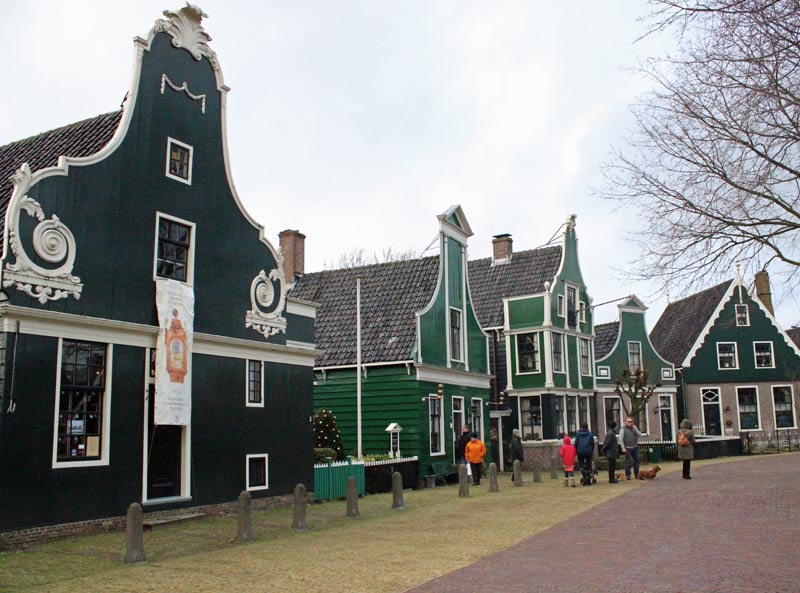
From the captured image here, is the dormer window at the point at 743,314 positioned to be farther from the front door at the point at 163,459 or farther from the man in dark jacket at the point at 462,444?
the front door at the point at 163,459

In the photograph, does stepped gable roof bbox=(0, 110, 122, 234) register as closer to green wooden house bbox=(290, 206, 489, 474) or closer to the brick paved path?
green wooden house bbox=(290, 206, 489, 474)

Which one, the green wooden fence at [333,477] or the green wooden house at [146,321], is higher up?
the green wooden house at [146,321]

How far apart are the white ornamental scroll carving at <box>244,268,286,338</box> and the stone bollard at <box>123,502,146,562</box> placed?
7713 mm

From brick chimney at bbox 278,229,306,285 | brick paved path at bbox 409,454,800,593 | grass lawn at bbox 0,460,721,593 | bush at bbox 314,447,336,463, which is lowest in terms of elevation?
grass lawn at bbox 0,460,721,593

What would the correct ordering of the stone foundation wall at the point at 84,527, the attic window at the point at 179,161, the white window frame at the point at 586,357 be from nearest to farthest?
the stone foundation wall at the point at 84,527, the attic window at the point at 179,161, the white window frame at the point at 586,357

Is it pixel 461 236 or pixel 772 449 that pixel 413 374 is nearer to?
pixel 461 236

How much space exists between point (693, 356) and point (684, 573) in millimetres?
39141

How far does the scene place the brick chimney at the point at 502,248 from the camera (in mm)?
38344

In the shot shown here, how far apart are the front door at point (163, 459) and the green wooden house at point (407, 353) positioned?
8720mm

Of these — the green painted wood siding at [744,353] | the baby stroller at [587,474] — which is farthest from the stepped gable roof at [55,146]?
the green painted wood siding at [744,353]

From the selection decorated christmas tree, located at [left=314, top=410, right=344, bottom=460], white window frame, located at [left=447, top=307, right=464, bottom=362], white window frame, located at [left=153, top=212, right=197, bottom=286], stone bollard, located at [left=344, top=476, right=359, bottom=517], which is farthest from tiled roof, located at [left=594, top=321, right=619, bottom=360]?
white window frame, located at [left=153, top=212, right=197, bottom=286]

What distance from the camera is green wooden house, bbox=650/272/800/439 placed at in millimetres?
45188

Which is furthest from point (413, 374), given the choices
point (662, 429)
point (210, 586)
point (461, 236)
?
point (662, 429)

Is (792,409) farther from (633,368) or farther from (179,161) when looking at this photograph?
(179,161)
